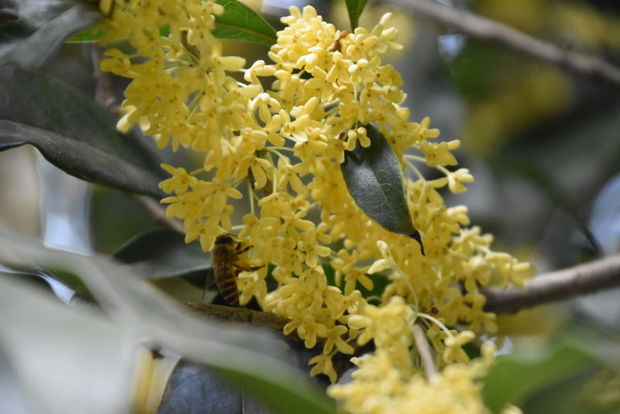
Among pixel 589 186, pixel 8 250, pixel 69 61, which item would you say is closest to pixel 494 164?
pixel 589 186

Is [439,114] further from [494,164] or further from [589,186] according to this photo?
[589,186]

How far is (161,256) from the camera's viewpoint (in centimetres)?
143

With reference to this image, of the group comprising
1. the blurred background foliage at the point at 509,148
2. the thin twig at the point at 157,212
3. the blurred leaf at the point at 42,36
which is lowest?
the blurred background foliage at the point at 509,148

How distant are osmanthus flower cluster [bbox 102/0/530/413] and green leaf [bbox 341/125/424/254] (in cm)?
2

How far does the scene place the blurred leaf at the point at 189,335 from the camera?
70 cm

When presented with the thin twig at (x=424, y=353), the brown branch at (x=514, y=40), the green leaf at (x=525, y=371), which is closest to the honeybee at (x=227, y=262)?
the thin twig at (x=424, y=353)

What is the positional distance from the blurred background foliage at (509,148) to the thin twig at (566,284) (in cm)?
20

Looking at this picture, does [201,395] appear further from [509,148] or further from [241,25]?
[509,148]

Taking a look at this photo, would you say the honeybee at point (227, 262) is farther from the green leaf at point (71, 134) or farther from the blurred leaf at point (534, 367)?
the blurred leaf at point (534, 367)

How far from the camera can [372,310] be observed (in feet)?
3.05

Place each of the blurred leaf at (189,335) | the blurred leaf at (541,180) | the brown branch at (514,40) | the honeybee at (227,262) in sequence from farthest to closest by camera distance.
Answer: the brown branch at (514,40) < the blurred leaf at (541,180) < the honeybee at (227,262) < the blurred leaf at (189,335)

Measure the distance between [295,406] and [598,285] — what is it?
3.21ft

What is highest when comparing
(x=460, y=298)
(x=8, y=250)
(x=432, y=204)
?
(x=8, y=250)

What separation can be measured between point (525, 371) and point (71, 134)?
77 cm
